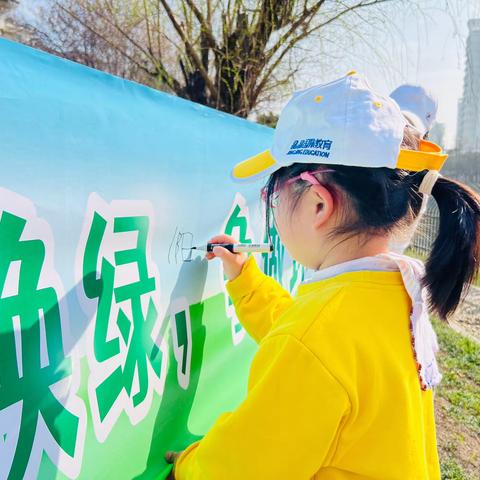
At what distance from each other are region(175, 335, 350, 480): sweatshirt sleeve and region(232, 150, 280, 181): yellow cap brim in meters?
0.42

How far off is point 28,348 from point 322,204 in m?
0.70

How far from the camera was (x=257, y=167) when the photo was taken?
1090 mm

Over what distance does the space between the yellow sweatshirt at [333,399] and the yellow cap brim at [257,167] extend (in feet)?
→ 1.02

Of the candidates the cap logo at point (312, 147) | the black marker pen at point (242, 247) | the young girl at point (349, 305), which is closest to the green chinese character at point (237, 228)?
the black marker pen at point (242, 247)

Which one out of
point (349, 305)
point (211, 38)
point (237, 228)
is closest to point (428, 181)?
point (349, 305)

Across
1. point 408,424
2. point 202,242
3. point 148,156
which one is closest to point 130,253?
point 148,156

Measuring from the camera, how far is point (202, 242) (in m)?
1.58

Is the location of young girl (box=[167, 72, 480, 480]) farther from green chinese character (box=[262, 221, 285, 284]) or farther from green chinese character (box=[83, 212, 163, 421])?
green chinese character (box=[262, 221, 285, 284])

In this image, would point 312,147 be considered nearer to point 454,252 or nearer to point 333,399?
point 454,252

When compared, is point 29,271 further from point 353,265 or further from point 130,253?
point 353,265

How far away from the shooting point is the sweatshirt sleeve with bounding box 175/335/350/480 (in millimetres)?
774

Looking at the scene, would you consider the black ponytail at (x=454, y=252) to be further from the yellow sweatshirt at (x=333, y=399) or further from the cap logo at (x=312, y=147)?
the cap logo at (x=312, y=147)

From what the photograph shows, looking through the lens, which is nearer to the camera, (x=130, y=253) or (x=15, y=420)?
(x=15, y=420)

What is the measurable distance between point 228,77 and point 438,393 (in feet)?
8.70
